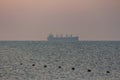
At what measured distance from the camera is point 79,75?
52469 millimetres

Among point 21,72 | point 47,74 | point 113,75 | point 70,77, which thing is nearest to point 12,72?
point 21,72

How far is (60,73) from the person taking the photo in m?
54.5

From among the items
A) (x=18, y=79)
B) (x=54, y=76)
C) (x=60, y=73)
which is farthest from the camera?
(x=60, y=73)

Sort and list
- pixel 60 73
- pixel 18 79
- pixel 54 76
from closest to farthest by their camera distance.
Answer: pixel 18 79 < pixel 54 76 < pixel 60 73

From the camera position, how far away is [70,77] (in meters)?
50.2

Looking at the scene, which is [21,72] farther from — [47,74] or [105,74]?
[105,74]

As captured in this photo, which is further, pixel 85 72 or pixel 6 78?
pixel 85 72

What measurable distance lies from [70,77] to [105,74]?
19.2ft

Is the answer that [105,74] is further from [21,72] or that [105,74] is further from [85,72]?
[21,72]

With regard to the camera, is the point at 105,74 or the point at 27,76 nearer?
the point at 27,76

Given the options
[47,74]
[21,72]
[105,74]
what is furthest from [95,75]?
[21,72]

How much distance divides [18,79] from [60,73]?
8.00 meters

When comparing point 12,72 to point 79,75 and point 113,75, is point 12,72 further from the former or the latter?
point 113,75

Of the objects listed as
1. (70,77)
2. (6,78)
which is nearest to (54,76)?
(70,77)
